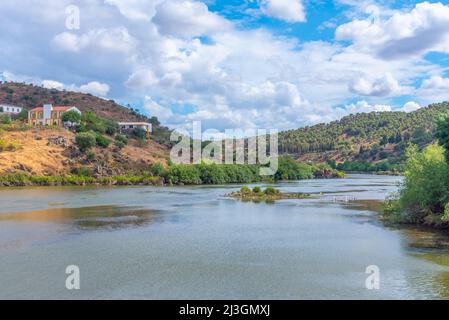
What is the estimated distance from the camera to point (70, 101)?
145m

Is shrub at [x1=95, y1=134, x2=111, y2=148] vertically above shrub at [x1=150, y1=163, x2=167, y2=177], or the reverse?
shrub at [x1=95, y1=134, x2=111, y2=148]

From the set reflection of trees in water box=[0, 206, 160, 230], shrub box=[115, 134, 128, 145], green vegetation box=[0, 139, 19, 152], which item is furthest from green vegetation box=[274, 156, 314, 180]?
reflection of trees in water box=[0, 206, 160, 230]

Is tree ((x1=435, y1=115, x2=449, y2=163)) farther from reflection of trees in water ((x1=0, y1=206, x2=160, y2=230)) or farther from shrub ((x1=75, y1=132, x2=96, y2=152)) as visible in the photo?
shrub ((x1=75, y1=132, x2=96, y2=152))

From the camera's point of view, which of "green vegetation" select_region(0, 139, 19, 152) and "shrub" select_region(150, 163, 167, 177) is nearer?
"green vegetation" select_region(0, 139, 19, 152)

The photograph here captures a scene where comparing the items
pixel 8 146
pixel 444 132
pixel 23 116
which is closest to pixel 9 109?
pixel 23 116

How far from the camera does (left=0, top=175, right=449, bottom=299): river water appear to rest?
19812 mm

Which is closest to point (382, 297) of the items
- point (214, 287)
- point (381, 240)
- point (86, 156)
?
point (214, 287)

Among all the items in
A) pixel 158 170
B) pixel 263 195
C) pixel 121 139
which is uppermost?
pixel 121 139

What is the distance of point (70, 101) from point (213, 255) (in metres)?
130

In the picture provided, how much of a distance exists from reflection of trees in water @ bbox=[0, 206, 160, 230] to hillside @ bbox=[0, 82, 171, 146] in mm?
84682

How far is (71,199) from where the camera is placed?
56656 mm

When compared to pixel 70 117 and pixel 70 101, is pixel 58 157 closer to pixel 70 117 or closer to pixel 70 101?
pixel 70 117

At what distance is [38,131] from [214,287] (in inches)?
3455

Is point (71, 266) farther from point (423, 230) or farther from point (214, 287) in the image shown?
point (423, 230)
